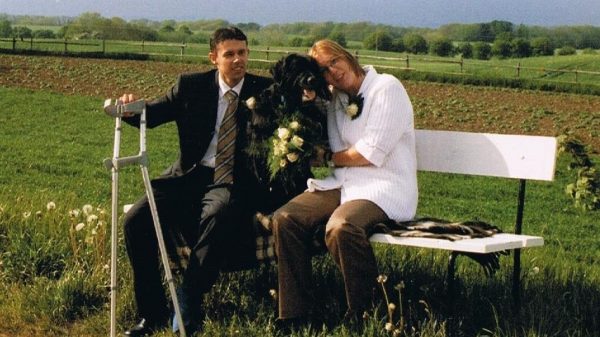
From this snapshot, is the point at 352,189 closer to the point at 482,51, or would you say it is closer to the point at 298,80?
the point at 298,80

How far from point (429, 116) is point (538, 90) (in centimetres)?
1078

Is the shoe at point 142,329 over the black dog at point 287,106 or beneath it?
beneath

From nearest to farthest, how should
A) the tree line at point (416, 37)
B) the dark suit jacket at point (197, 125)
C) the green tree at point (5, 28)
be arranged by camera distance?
the dark suit jacket at point (197, 125), the green tree at point (5, 28), the tree line at point (416, 37)

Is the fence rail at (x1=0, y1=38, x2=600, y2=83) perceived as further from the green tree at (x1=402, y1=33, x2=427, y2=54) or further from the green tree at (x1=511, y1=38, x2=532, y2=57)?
the green tree at (x1=511, y1=38, x2=532, y2=57)

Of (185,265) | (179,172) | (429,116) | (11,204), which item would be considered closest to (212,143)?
(179,172)

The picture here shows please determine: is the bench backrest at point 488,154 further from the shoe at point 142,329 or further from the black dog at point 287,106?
the shoe at point 142,329

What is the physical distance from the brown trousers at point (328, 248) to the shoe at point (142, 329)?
0.71 meters

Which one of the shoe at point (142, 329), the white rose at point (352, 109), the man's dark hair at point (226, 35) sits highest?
the man's dark hair at point (226, 35)

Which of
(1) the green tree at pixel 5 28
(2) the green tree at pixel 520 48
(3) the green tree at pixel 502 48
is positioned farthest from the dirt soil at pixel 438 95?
(2) the green tree at pixel 520 48

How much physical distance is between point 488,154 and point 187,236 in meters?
1.74

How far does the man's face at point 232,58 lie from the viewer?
5660 mm

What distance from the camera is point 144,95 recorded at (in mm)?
31016

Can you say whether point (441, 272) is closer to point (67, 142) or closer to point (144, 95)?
point (67, 142)

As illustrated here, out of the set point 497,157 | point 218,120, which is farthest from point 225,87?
point 497,157
